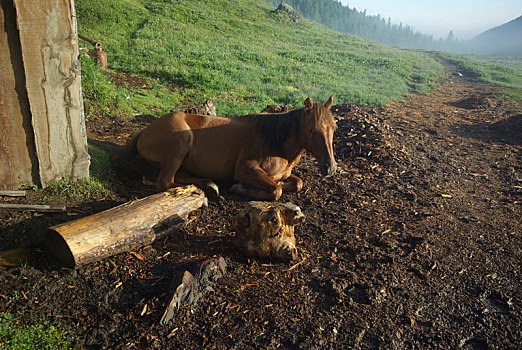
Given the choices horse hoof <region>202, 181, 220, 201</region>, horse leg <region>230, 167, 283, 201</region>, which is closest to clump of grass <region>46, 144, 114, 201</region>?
horse hoof <region>202, 181, 220, 201</region>

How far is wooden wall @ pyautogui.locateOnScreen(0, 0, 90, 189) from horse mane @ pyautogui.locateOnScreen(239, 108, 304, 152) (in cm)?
269

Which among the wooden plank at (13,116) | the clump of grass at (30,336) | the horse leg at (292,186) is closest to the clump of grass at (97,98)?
the wooden plank at (13,116)

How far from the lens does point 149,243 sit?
13.5 feet

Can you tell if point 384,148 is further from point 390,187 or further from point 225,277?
point 225,277

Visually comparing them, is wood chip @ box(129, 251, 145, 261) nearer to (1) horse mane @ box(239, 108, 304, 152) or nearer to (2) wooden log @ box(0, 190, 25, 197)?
(2) wooden log @ box(0, 190, 25, 197)

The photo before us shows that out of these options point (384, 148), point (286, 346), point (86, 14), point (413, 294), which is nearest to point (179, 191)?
point (286, 346)

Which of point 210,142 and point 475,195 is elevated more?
point 210,142

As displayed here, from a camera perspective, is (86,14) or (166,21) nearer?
(86,14)

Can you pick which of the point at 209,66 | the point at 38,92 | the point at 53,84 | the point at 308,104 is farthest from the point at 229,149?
the point at 209,66

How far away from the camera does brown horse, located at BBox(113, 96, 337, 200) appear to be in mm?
5434

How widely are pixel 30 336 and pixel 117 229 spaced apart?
50.7 inches

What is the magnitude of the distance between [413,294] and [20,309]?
383 centimetres

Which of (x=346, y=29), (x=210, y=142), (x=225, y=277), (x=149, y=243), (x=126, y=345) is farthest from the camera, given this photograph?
(x=346, y=29)

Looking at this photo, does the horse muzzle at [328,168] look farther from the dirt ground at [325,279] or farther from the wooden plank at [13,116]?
the wooden plank at [13,116]
